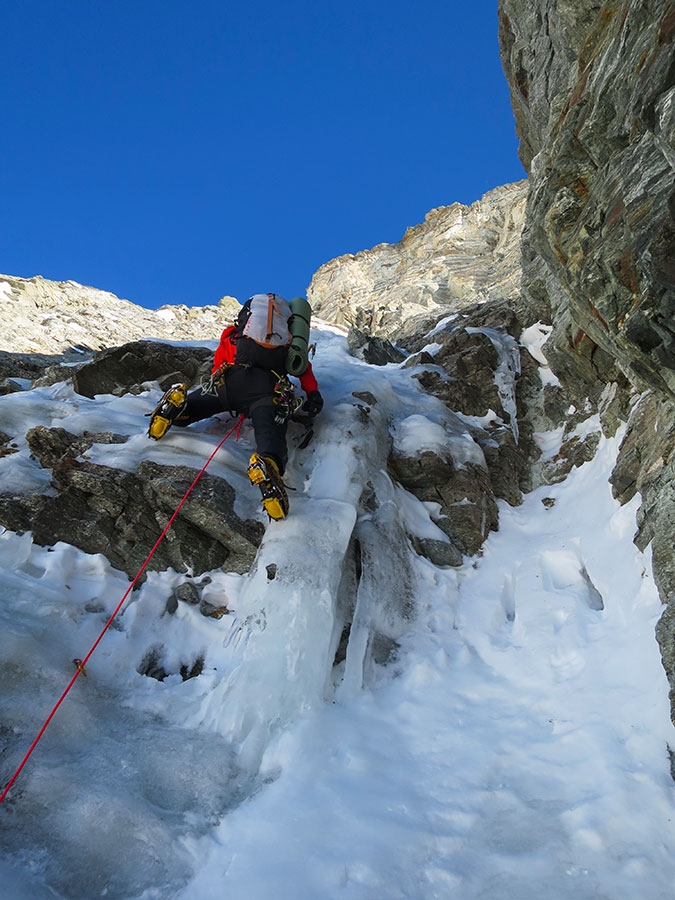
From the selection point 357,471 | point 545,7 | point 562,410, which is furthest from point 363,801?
point 545,7

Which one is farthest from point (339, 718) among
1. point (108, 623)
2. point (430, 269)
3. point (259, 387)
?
point (430, 269)

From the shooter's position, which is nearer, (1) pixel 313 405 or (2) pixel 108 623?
(2) pixel 108 623

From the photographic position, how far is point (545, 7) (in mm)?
8328

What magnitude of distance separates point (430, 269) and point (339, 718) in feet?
113

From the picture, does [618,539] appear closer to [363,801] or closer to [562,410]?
[363,801]

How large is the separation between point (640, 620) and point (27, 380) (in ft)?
33.1

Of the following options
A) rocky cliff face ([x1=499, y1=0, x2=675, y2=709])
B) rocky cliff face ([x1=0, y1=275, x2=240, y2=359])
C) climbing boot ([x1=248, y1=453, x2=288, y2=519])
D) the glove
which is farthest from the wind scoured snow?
rocky cliff face ([x1=0, y1=275, x2=240, y2=359])

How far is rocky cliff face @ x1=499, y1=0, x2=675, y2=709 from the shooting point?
3574 mm

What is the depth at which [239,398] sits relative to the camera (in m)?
6.58

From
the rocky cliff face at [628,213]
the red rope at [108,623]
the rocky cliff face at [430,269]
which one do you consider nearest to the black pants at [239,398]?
the red rope at [108,623]

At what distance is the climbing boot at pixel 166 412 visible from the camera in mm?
6211

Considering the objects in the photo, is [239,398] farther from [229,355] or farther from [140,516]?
[140,516]

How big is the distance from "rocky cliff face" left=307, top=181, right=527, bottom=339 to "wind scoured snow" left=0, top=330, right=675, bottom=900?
20.7 meters

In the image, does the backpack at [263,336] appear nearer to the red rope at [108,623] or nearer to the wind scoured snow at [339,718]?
the red rope at [108,623]
